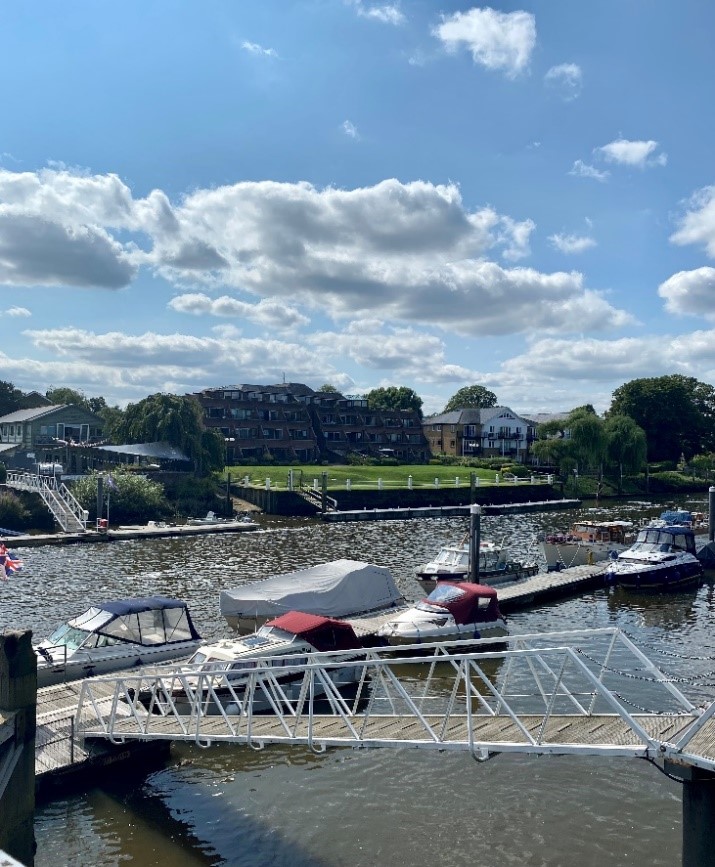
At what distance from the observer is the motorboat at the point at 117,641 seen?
2039 centimetres

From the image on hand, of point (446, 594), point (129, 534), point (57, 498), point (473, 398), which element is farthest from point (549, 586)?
point (473, 398)

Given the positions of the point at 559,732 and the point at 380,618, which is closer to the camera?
the point at 559,732

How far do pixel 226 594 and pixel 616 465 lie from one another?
7918cm

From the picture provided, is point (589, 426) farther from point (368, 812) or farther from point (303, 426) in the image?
point (368, 812)

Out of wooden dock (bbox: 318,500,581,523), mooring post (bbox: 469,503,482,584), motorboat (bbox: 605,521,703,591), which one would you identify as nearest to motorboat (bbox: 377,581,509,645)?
mooring post (bbox: 469,503,482,584)

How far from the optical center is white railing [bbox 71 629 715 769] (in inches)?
455

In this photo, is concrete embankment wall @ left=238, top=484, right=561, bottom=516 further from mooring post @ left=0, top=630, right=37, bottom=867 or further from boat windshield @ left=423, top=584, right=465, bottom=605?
mooring post @ left=0, top=630, right=37, bottom=867

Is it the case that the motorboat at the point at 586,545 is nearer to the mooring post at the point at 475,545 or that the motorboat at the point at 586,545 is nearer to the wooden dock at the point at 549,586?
the wooden dock at the point at 549,586

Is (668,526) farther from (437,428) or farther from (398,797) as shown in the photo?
(437,428)

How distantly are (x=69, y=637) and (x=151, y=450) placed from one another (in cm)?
5229

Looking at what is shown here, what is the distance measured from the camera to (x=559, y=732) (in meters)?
12.6

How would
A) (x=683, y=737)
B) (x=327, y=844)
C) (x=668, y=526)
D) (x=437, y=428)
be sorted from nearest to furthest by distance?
(x=683, y=737) < (x=327, y=844) < (x=668, y=526) < (x=437, y=428)

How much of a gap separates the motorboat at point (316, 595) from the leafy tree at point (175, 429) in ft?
158

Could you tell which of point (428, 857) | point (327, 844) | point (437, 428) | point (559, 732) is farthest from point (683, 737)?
point (437, 428)
